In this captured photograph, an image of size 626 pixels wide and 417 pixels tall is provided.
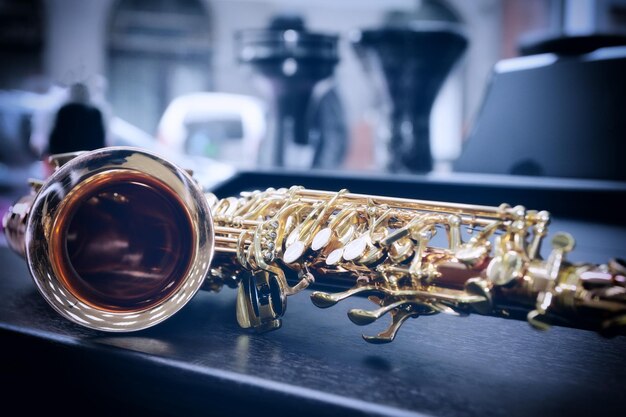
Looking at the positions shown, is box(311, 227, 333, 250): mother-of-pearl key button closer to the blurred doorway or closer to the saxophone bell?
the saxophone bell

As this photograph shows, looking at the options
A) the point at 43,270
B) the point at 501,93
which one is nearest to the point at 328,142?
the point at 501,93

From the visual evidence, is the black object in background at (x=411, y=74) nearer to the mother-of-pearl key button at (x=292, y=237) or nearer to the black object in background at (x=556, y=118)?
the black object in background at (x=556, y=118)

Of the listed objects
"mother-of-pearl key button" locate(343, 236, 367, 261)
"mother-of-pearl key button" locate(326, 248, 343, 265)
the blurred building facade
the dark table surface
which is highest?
the blurred building facade

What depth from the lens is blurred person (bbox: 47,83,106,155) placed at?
1584 millimetres

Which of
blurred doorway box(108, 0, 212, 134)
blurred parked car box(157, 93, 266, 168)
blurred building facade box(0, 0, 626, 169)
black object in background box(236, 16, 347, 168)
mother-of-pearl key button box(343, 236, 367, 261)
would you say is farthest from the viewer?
blurred doorway box(108, 0, 212, 134)

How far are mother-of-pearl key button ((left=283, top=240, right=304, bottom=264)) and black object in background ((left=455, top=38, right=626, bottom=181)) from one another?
114 centimetres

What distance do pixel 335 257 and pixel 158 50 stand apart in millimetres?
7285

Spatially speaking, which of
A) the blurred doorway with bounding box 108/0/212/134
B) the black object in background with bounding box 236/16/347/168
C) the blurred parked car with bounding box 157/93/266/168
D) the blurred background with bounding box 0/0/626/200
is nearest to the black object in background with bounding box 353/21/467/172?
the blurred background with bounding box 0/0/626/200

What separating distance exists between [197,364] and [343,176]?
3.41 ft

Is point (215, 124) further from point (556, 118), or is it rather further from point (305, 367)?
point (305, 367)

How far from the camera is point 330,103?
280 cm

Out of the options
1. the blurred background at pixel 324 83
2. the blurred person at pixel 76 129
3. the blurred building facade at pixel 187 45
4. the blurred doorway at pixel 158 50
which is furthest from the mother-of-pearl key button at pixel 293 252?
the blurred doorway at pixel 158 50

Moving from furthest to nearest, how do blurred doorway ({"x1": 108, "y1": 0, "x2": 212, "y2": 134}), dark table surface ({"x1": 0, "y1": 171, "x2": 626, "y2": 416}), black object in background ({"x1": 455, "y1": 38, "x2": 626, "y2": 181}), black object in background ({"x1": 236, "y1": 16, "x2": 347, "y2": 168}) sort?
1. blurred doorway ({"x1": 108, "y1": 0, "x2": 212, "y2": 134})
2. black object in background ({"x1": 236, "y1": 16, "x2": 347, "y2": 168})
3. black object in background ({"x1": 455, "y1": 38, "x2": 626, "y2": 181})
4. dark table surface ({"x1": 0, "y1": 171, "x2": 626, "y2": 416})

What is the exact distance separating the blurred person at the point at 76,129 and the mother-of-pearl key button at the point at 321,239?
110 centimetres
